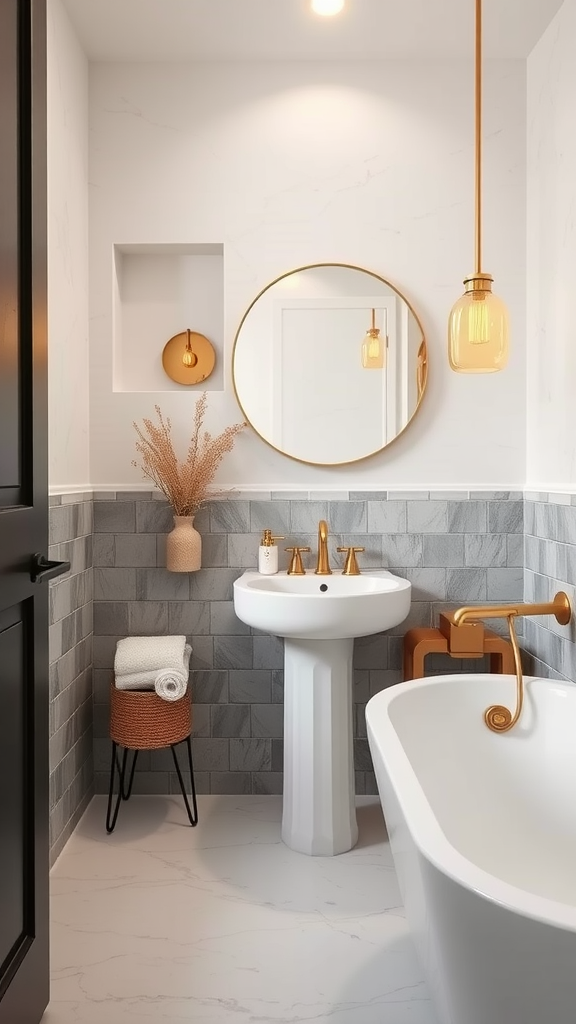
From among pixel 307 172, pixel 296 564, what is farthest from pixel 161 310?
pixel 296 564

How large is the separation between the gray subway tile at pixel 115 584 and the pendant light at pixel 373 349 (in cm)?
120

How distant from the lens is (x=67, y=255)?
272 cm

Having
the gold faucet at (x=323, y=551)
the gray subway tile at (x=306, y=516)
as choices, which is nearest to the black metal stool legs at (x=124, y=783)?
the gold faucet at (x=323, y=551)

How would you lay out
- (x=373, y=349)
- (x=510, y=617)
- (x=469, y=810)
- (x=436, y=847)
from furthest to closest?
(x=373, y=349), (x=510, y=617), (x=469, y=810), (x=436, y=847)

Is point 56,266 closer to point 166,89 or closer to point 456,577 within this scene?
point 166,89

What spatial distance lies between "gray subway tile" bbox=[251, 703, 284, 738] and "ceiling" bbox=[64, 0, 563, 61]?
Result: 245 centimetres

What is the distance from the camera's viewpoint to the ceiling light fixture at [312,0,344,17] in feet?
8.52

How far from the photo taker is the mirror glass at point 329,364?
2980 millimetres

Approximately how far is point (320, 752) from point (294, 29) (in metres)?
2.49

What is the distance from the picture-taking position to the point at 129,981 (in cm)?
193

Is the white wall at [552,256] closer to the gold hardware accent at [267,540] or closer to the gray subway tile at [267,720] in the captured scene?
the gold hardware accent at [267,540]

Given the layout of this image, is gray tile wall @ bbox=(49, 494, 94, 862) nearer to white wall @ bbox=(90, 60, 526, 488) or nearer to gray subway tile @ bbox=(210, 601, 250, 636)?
gray subway tile @ bbox=(210, 601, 250, 636)

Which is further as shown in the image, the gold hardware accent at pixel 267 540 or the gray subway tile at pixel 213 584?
the gray subway tile at pixel 213 584

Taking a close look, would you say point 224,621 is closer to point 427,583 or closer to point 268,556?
point 268,556
